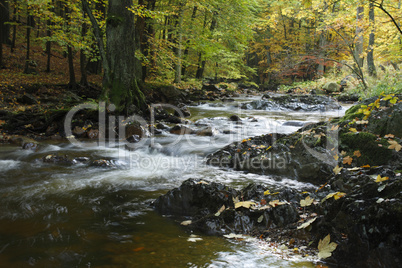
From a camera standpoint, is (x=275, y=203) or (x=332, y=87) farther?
(x=332, y=87)

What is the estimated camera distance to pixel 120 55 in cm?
877

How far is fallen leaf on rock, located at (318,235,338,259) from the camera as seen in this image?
7.39 feet

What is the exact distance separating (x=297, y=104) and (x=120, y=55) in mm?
9763

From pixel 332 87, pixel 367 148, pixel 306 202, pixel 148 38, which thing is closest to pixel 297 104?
pixel 332 87

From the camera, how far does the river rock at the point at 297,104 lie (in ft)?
45.6

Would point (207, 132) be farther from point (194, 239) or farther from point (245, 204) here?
point (194, 239)

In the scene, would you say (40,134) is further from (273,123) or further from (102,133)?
(273,123)

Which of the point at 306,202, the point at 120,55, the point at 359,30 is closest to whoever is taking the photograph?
the point at 306,202

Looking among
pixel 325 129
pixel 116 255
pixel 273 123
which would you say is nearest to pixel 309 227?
pixel 116 255

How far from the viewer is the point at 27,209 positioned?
3520 millimetres

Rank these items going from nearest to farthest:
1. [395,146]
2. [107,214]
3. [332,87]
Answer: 1. [107,214]
2. [395,146]
3. [332,87]

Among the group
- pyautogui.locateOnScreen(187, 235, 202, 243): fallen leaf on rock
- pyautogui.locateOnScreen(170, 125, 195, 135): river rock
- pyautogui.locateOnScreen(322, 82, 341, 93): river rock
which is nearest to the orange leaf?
pyautogui.locateOnScreen(187, 235, 202, 243): fallen leaf on rock

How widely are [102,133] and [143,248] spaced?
238 inches

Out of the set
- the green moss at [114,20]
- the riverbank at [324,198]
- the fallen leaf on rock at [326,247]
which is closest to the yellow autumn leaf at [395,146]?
the riverbank at [324,198]
